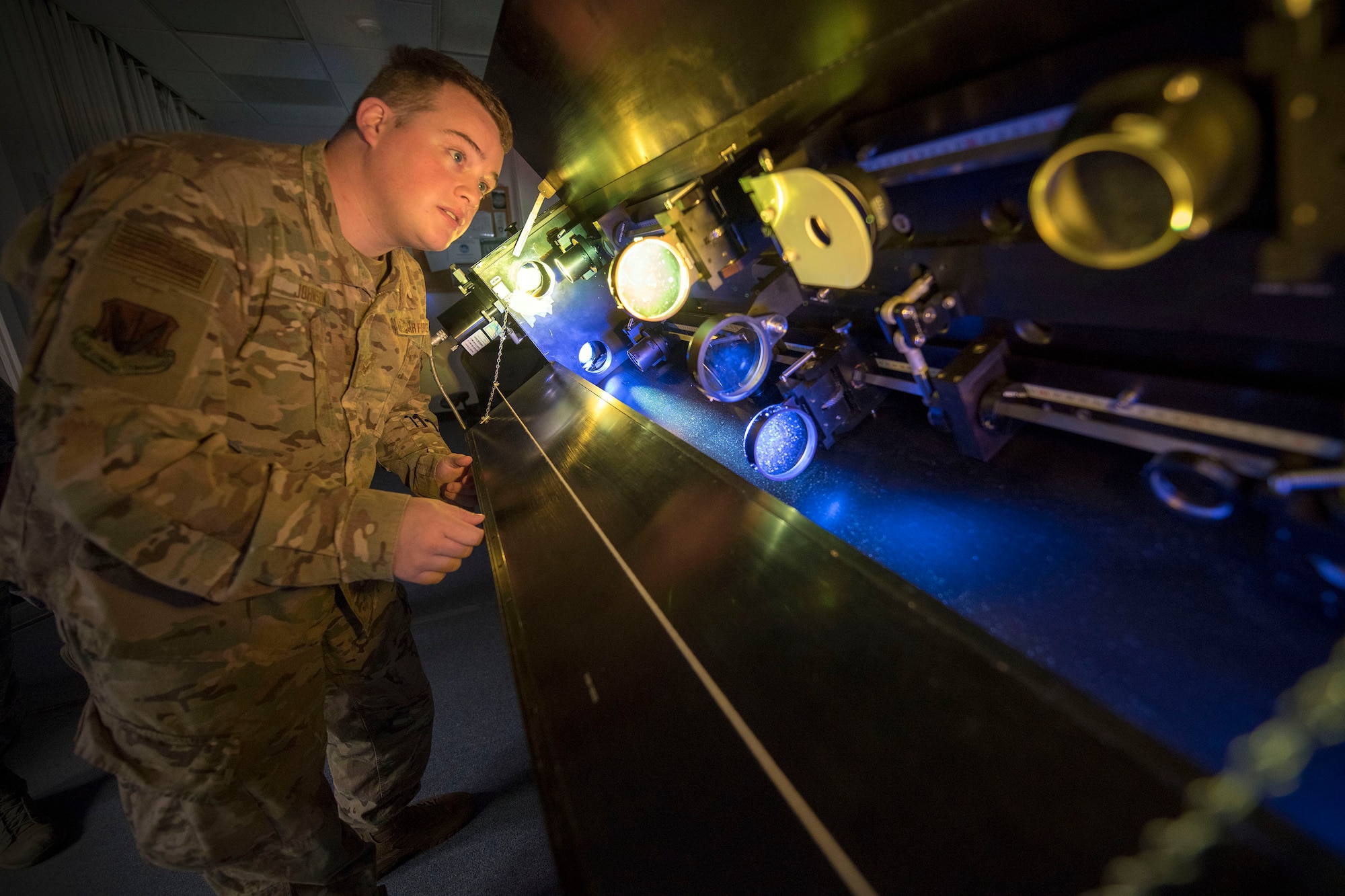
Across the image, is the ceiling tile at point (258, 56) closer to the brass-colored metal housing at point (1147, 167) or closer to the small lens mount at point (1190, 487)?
the brass-colored metal housing at point (1147, 167)

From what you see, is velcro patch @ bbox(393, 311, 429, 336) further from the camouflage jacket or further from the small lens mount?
the small lens mount

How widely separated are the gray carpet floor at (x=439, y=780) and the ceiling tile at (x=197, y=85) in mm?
4447

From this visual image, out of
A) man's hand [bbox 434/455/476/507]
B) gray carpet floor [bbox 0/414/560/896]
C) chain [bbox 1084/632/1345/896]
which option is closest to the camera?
chain [bbox 1084/632/1345/896]

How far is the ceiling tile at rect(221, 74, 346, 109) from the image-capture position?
4395mm

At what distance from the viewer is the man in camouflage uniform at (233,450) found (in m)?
0.82

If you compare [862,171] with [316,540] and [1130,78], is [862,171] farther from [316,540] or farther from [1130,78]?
[316,540]

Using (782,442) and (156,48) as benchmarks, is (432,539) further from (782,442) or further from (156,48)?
(156,48)

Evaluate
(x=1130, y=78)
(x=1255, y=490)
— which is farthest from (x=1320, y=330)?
(x=1130, y=78)

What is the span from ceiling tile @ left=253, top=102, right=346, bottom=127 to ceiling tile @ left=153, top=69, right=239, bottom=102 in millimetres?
264

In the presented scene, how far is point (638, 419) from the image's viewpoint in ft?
4.99

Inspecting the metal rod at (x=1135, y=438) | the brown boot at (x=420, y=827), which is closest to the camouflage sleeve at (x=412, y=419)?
the brown boot at (x=420, y=827)

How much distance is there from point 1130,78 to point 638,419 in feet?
3.88

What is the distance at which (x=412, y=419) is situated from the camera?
5.82 feet

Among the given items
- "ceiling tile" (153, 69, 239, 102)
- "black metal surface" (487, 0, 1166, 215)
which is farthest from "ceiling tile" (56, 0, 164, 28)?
"black metal surface" (487, 0, 1166, 215)
